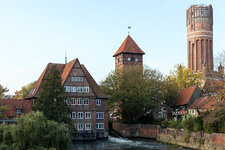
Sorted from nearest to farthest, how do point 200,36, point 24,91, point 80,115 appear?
point 80,115
point 24,91
point 200,36

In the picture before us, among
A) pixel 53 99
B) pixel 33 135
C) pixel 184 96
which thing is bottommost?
pixel 33 135

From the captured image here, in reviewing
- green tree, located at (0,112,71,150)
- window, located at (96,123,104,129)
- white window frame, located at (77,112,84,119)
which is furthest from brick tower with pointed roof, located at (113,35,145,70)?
green tree, located at (0,112,71,150)

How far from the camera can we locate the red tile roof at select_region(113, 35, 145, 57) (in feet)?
251

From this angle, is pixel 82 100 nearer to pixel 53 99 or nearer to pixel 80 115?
pixel 80 115

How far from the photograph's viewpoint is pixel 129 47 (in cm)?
7750

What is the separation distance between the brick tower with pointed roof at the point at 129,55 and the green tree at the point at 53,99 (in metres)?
30.1

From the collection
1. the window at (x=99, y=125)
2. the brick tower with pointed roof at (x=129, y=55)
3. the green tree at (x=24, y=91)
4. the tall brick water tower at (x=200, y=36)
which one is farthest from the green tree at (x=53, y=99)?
the tall brick water tower at (x=200, y=36)

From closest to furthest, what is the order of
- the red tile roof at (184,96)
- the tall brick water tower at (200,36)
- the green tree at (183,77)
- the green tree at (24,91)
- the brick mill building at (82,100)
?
the brick mill building at (82,100) → the red tile roof at (184,96) → the green tree at (183,77) → the green tree at (24,91) → the tall brick water tower at (200,36)

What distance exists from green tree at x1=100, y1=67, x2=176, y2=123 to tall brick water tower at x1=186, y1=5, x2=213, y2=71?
4634 centimetres

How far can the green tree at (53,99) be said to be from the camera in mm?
45719

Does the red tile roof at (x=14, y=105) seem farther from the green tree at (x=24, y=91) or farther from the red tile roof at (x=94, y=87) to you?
the green tree at (x=24, y=91)

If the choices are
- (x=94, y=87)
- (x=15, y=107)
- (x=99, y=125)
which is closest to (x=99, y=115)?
(x=99, y=125)

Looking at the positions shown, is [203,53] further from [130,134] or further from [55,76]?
[55,76]

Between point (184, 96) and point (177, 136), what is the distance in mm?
17508
